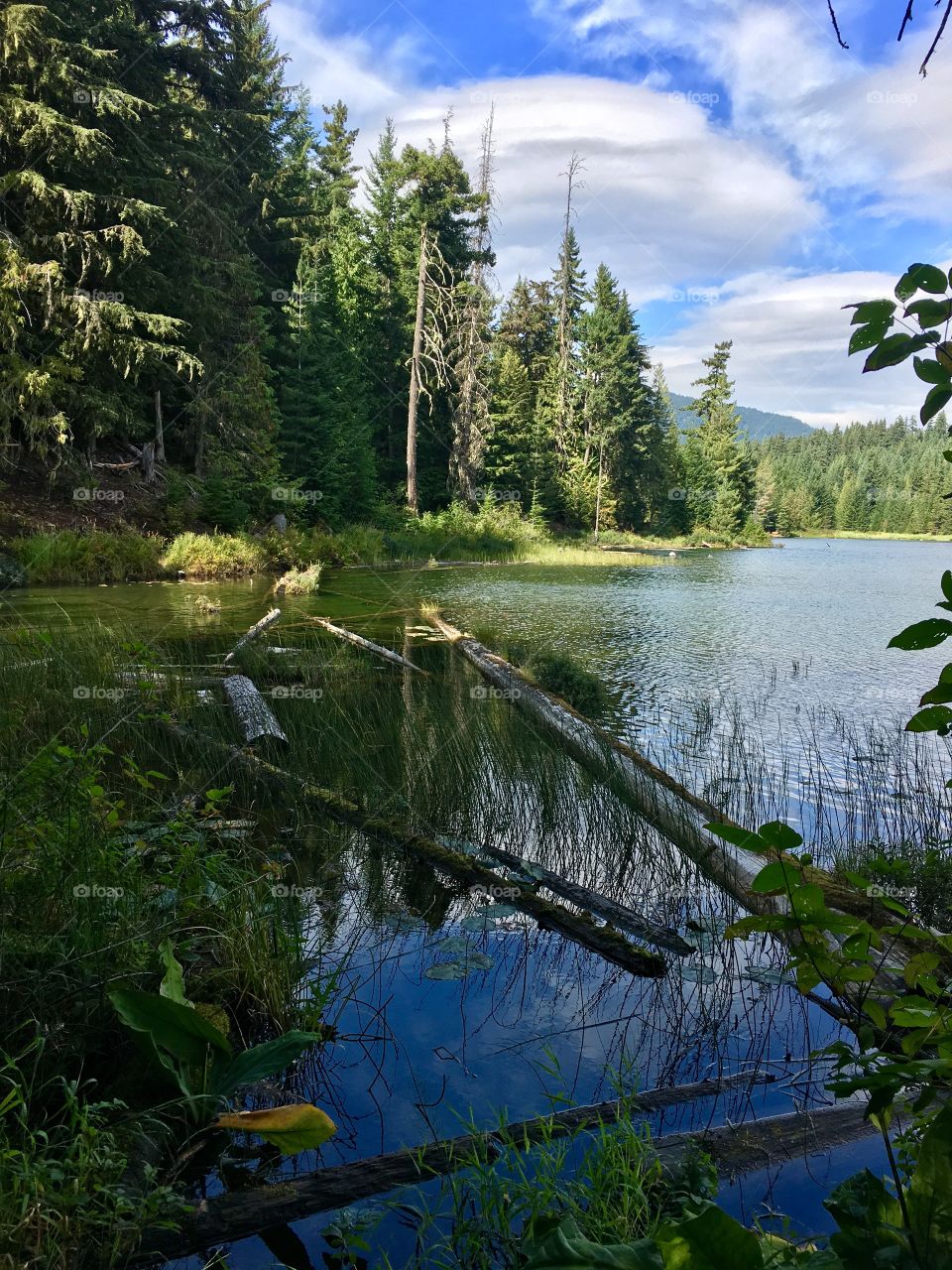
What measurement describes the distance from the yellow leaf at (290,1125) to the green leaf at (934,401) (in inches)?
80.0

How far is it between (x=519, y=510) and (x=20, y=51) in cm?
2539

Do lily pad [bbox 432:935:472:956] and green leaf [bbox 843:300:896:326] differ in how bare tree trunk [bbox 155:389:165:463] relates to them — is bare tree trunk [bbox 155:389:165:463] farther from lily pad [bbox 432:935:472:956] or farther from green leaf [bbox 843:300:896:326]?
green leaf [bbox 843:300:896:326]

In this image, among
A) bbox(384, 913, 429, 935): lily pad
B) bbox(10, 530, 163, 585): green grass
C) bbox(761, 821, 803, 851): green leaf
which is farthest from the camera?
bbox(10, 530, 163, 585): green grass

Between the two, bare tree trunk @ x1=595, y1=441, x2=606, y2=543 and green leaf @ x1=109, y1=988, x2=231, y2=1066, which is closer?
green leaf @ x1=109, y1=988, x2=231, y2=1066

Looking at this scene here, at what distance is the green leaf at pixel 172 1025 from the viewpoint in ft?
6.77

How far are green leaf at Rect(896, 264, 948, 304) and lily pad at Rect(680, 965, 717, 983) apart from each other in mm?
2730

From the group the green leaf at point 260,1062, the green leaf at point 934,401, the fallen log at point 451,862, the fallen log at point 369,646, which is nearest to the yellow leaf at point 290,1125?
the green leaf at point 260,1062

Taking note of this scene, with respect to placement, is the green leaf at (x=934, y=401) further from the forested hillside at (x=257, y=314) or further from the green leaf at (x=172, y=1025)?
the forested hillside at (x=257, y=314)

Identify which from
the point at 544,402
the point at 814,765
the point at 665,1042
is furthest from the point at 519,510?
the point at 665,1042

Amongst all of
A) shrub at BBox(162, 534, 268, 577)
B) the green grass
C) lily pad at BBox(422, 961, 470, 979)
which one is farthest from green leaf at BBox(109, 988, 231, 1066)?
shrub at BBox(162, 534, 268, 577)

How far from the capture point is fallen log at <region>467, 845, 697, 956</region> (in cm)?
347

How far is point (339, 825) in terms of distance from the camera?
4574 millimetres

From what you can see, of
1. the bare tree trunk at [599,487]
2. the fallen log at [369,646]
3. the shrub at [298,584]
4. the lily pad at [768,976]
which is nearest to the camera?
the lily pad at [768,976]

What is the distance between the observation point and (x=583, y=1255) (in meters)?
0.92
